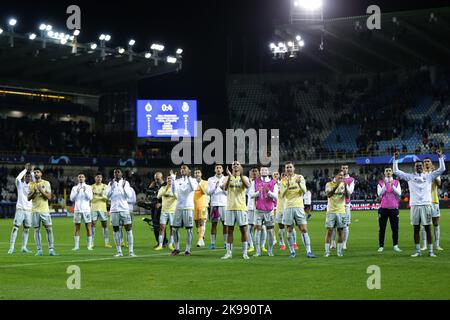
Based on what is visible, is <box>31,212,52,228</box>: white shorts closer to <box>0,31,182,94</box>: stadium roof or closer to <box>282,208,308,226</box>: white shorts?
<box>282,208,308,226</box>: white shorts

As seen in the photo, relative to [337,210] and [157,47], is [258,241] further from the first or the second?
[157,47]

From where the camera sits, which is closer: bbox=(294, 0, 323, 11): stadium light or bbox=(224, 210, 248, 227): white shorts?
bbox=(224, 210, 248, 227): white shorts

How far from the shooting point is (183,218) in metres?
19.3

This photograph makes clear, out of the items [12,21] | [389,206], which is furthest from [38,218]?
Result: [12,21]

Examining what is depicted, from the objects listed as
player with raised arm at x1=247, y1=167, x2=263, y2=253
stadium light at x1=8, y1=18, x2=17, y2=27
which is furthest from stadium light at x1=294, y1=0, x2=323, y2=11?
player with raised arm at x1=247, y1=167, x2=263, y2=253

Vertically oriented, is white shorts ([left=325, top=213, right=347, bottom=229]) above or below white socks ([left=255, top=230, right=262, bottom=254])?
above

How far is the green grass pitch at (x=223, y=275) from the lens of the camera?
12.1 m

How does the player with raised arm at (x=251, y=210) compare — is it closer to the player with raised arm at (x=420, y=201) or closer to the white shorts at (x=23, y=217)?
the player with raised arm at (x=420, y=201)

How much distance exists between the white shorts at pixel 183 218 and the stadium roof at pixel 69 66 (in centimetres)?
3176

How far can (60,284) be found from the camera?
44.4 feet

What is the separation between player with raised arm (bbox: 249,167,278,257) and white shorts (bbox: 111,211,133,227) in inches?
129

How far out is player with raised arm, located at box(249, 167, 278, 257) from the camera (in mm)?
19266

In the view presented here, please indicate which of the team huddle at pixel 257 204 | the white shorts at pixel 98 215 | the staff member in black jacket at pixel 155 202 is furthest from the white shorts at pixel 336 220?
the white shorts at pixel 98 215

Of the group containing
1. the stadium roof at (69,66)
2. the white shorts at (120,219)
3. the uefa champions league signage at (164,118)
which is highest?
the stadium roof at (69,66)
